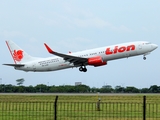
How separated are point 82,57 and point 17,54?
1454 cm

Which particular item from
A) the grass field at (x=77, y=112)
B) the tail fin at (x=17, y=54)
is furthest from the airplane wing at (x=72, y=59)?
the grass field at (x=77, y=112)

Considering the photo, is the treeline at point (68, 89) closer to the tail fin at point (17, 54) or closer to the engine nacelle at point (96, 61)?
the tail fin at point (17, 54)

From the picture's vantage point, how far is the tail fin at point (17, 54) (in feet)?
210

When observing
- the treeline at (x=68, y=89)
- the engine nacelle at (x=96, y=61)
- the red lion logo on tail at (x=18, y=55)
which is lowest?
the treeline at (x=68, y=89)

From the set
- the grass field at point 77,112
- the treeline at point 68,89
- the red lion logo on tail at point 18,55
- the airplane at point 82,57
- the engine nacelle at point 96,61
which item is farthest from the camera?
the treeline at point 68,89

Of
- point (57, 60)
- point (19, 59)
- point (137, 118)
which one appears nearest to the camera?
point (137, 118)

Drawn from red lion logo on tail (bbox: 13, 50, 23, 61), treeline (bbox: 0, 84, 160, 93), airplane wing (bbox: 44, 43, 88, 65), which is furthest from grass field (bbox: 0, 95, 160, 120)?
treeline (bbox: 0, 84, 160, 93)

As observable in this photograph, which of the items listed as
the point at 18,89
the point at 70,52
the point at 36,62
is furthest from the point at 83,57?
the point at 18,89

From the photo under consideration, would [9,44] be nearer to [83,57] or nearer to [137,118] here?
[83,57]

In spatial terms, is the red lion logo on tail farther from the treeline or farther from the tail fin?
the treeline

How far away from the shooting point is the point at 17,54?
6525 cm

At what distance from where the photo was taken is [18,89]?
6875 cm

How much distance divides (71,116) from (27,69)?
42.7 m

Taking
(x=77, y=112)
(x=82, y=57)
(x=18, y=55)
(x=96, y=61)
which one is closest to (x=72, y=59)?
(x=82, y=57)
